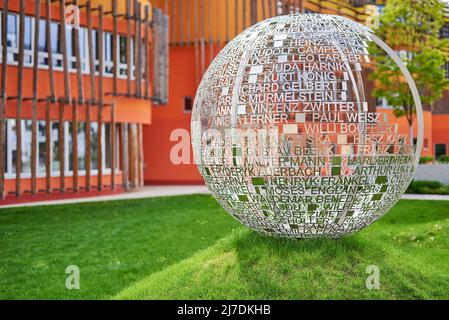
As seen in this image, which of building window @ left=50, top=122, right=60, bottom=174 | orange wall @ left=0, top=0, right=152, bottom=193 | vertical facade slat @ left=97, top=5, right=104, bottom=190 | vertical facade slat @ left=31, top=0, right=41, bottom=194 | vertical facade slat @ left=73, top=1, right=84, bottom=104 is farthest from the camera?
building window @ left=50, top=122, right=60, bottom=174

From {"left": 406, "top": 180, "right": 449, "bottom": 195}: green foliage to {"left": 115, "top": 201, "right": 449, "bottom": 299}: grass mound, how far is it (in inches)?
514

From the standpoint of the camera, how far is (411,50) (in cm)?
2703

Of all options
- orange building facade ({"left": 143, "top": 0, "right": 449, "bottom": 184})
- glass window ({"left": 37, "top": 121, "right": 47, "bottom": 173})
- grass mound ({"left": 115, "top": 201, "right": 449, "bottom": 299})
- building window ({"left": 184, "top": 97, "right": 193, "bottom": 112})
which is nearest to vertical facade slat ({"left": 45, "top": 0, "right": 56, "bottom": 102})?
glass window ({"left": 37, "top": 121, "right": 47, "bottom": 173})

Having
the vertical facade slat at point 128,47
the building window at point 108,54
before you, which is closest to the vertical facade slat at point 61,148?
the vertical facade slat at point 128,47

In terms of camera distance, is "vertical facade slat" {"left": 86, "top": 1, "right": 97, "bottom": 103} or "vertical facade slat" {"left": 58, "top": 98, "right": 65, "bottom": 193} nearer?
"vertical facade slat" {"left": 58, "top": 98, "right": 65, "bottom": 193}

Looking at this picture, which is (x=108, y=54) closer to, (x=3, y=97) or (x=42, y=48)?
(x=42, y=48)

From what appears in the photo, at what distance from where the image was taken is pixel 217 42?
26859mm

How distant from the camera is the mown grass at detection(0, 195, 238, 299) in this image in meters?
10.0

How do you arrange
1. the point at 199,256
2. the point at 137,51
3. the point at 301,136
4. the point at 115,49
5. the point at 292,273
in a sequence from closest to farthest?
1. the point at 301,136
2. the point at 292,273
3. the point at 199,256
4. the point at 115,49
5. the point at 137,51

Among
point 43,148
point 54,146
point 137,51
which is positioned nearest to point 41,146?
point 43,148

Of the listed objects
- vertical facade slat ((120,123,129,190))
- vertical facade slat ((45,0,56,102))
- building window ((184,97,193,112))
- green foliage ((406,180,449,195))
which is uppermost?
vertical facade slat ((45,0,56,102))

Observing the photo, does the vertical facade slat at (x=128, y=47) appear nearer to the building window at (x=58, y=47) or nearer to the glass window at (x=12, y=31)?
the building window at (x=58, y=47)

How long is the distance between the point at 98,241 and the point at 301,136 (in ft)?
22.1

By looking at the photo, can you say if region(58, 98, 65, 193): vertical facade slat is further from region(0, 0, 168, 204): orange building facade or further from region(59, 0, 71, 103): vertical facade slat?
region(59, 0, 71, 103): vertical facade slat
